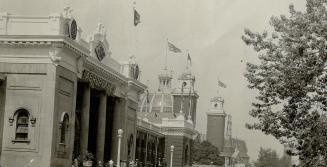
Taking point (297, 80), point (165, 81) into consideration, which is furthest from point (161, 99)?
point (297, 80)

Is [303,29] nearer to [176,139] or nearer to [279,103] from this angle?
[279,103]

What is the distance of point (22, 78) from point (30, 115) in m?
2.47

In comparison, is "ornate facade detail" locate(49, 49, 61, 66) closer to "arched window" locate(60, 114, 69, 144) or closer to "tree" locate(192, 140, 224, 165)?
"arched window" locate(60, 114, 69, 144)

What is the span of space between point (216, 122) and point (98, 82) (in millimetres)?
133628

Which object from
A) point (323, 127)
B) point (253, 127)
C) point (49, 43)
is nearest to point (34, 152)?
point (49, 43)

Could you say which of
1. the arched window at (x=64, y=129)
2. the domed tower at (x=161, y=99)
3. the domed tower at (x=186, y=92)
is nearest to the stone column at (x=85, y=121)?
the arched window at (x=64, y=129)

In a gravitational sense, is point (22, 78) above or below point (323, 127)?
above

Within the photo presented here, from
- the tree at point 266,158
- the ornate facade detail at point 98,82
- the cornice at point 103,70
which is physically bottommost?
the tree at point 266,158

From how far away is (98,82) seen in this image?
5222 cm

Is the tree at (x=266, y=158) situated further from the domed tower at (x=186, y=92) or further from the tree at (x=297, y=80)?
the tree at (x=297, y=80)

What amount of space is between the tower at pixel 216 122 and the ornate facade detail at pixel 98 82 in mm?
128018

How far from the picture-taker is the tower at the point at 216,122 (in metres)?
183

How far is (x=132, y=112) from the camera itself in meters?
64.4

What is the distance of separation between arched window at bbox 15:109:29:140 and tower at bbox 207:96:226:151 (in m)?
142
